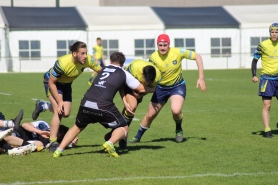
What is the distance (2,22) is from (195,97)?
A: 2615 centimetres

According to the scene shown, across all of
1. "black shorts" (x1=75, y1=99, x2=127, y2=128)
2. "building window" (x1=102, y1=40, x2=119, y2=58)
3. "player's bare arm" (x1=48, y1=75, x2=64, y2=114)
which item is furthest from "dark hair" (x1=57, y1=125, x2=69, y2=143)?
"building window" (x1=102, y1=40, x2=119, y2=58)

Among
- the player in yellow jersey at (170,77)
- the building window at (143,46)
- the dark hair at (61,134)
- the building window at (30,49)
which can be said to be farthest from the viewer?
the building window at (143,46)

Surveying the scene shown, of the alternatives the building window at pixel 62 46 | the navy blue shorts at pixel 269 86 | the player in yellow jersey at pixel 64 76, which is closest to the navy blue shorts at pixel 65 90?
the player in yellow jersey at pixel 64 76

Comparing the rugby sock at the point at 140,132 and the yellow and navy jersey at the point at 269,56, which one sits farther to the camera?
the yellow and navy jersey at the point at 269,56

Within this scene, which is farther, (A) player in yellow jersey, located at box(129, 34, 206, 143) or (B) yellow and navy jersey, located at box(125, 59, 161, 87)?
(A) player in yellow jersey, located at box(129, 34, 206, 143)

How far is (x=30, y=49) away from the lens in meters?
46.8

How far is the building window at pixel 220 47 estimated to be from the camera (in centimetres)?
4897

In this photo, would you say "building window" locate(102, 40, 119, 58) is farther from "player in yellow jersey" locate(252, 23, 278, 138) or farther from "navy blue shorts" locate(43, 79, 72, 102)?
"navy blue shorts" locate(43, 79, 72, 102)

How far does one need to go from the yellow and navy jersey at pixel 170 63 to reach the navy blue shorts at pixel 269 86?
162cm

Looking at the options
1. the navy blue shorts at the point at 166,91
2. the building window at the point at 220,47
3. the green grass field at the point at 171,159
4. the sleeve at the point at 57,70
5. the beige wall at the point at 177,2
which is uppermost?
the beige wall at the point at 177,2

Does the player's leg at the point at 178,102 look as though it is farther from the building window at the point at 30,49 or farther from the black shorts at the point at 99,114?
the building window at the point at 30,49

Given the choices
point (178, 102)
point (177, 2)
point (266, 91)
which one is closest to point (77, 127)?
point (178, 102)

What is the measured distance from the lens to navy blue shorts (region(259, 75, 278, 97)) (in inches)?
489

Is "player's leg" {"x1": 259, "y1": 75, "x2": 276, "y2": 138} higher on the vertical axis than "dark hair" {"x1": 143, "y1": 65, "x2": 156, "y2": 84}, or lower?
lower
